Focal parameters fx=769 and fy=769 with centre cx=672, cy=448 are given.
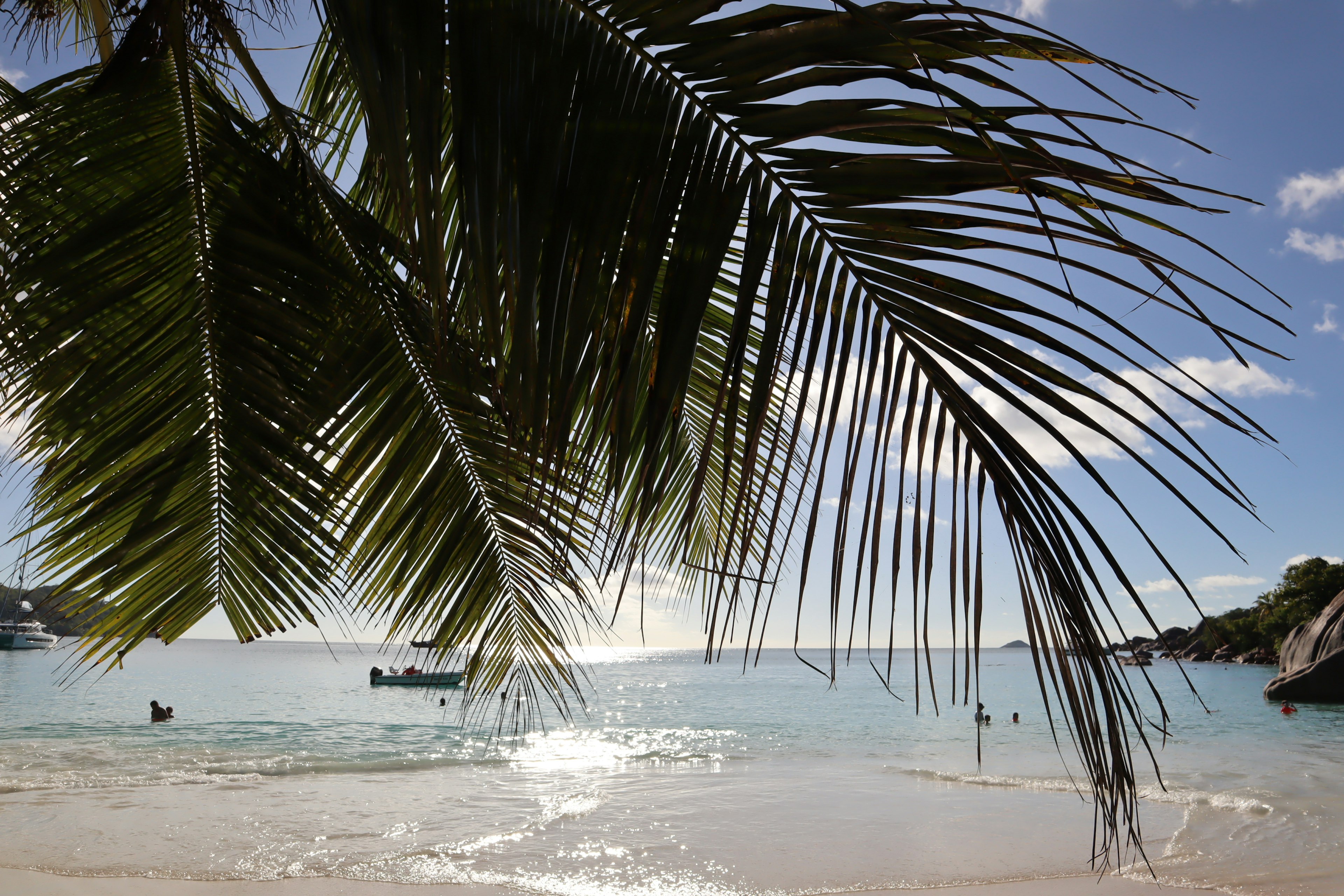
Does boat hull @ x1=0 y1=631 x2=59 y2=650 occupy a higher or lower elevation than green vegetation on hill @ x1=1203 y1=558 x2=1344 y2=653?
lower

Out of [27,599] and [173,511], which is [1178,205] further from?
[27,599]

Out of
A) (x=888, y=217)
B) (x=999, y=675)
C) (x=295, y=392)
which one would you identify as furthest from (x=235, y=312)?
(x=999, y=675)

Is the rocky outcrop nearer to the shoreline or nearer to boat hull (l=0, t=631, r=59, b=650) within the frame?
the shoreline

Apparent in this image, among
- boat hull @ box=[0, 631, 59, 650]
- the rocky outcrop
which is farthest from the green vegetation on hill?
boat hull @ box=[0, 631, 59, 650]

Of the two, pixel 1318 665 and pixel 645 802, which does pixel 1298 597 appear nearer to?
pixel 1318 665

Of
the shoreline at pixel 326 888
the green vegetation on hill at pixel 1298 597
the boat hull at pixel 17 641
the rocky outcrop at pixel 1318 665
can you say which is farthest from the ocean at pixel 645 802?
the boat hull at pixel 17 641

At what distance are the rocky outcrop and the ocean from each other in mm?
4023

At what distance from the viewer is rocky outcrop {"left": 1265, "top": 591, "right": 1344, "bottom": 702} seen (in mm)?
33875

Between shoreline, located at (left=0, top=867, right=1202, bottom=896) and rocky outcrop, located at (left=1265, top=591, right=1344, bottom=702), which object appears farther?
rocky outcrop, located at (left=1265, top=591, right=1344, bottom=702)

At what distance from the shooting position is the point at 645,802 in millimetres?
14430

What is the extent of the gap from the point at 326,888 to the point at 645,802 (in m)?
Result: 6.79

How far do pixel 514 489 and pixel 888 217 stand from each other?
6.20 feet

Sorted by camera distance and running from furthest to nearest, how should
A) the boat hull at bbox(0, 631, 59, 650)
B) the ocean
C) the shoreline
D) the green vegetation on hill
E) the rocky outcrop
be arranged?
1. the boat hull at bbox(0, 631, 59, 650)
2. the green vegetation on hill
3. the rocky outcrop
4. the ocean
5. the shoreline

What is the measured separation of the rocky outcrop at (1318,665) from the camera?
3388 centimetres
